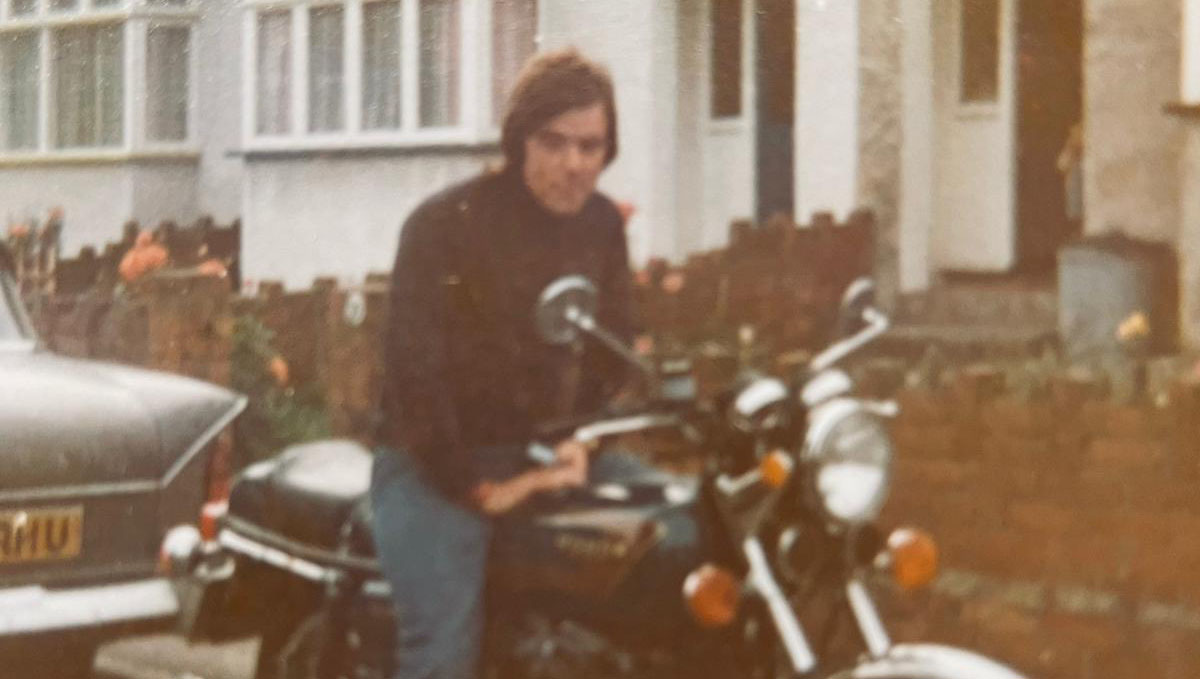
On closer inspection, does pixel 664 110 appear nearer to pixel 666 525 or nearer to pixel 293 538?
pixel 293 538

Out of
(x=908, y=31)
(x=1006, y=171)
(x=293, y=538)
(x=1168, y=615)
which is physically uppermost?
(x=908, y=31)

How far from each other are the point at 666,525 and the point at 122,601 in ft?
6.99

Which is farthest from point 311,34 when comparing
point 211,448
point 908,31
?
point 211,448

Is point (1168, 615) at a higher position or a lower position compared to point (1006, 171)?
lower

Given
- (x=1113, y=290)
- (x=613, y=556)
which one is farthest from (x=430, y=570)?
(x=1113, y=290)

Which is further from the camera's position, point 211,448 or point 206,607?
point 211,448

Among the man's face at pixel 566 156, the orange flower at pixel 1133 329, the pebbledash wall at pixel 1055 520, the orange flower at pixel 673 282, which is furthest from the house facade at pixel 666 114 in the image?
the man's face at pixel 566 156

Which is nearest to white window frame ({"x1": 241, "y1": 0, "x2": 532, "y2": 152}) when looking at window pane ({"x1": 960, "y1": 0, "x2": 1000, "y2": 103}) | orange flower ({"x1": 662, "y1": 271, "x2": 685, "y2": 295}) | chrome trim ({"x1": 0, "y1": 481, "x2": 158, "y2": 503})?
window pane ({"x1": 960, "y1": 0, "x2": 1000, "y2": 103})

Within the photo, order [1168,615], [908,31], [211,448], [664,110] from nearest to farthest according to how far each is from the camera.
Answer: [1168,615], [211,448], [908,31], [664,110]

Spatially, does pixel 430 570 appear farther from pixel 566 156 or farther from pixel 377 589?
pixel 566 156

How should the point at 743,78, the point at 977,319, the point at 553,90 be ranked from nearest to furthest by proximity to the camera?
the point at 553,90
the point at 977,319
the point at 743,78

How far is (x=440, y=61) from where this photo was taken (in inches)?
382

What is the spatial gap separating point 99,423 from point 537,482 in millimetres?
1977

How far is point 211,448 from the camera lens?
4836 millimetres
